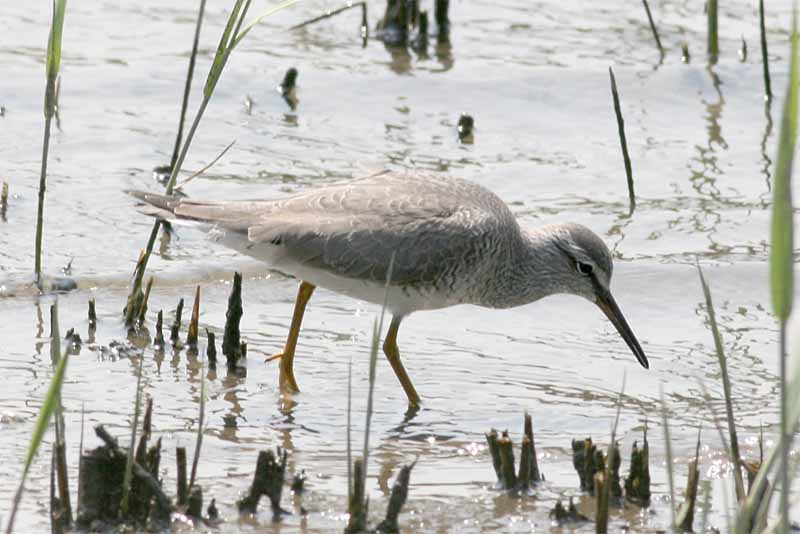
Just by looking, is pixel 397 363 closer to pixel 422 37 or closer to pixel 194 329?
pixel 194 329

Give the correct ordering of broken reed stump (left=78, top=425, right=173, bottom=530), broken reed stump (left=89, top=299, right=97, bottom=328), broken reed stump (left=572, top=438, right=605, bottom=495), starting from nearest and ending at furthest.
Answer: broken reed stump (left=78, top=425, right=173, bottom=530) < broken reed stump (left=572, top=438, right=605, bottom=495) < broken reed stump (left=89, top=299, right=97, bottom=328)

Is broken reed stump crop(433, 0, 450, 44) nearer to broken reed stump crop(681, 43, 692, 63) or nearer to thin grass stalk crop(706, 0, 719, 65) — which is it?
broken reed stump crop(681, 43, 692, 63)

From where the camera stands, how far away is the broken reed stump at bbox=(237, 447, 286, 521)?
16.1 feet

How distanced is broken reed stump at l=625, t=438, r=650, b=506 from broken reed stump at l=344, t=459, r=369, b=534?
1117 millimetres

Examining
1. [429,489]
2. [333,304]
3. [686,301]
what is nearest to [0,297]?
[333,304]

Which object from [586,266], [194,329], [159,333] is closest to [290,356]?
[194,329]

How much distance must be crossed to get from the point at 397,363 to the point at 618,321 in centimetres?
128

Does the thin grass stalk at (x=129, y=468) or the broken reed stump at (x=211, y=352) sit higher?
the thin grass stalk at (x=129, y=468)

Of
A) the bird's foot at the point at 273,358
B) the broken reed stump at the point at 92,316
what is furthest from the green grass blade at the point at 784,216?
the broken reed stump at the point at 92,316

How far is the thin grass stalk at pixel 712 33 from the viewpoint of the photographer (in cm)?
1219

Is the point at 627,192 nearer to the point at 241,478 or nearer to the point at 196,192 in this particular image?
the point at 196,192

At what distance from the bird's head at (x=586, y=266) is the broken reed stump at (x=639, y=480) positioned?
2254mm

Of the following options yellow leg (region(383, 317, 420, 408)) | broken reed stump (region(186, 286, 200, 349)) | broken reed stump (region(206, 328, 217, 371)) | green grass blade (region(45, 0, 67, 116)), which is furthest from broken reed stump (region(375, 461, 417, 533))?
A: green grass blade (region(45, 0, 67, 116))

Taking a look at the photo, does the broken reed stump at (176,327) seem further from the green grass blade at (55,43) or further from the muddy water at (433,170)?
the green grass blade at (55,43)
